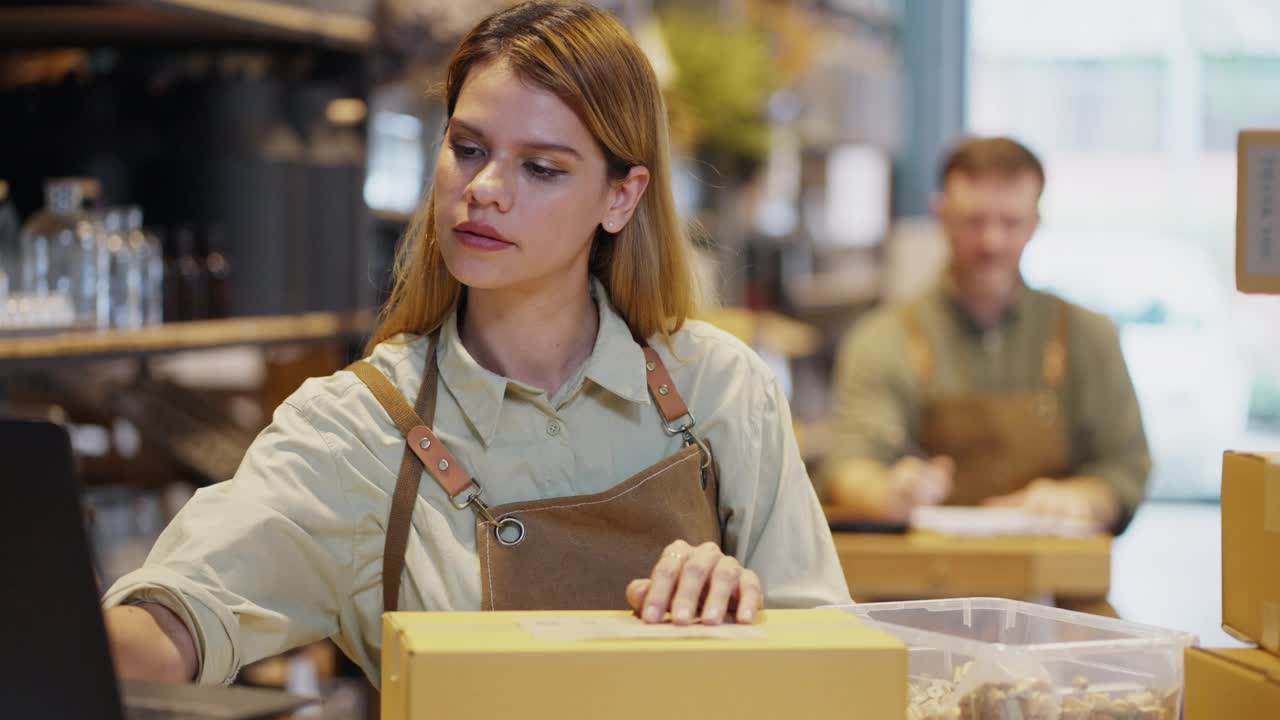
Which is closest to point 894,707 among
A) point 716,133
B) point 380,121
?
point 380,121

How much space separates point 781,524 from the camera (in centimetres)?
190

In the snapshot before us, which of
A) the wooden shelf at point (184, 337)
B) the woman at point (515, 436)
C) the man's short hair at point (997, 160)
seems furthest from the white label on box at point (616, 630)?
the man's short hair at point (997, 160)

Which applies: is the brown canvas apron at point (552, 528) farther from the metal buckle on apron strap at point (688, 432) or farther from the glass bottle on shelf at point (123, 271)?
the glass bottle on shelf at point (123, 271)

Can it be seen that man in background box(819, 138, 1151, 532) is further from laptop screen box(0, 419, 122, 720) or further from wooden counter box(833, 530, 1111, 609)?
laptop screen box(0, 419, 122, 720)

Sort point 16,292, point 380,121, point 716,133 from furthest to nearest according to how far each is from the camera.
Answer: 1. point 716,133
2. point 380,121
3. point 16,292

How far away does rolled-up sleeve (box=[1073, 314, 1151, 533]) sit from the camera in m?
3.52

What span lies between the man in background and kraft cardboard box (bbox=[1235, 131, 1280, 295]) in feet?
6.60

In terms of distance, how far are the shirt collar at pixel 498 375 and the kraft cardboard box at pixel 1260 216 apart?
732mm

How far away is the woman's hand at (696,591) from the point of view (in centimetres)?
139

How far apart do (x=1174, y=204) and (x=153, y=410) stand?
7036 millimetres

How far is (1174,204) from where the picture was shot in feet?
28.5

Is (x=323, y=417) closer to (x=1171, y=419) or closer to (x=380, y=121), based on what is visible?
(x=380, y=121)

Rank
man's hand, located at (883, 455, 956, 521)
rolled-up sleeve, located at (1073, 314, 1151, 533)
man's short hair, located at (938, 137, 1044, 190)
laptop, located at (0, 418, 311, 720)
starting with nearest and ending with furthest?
1. laptop, located at (0, 418, 311, 720)
2. man's hand, located at (883, 455, 956, 521)
3. rolled-up sleeve, located at (1073, 314, 1151, 533)
4. man's short hair, located at (938, 137, 1044, 190)

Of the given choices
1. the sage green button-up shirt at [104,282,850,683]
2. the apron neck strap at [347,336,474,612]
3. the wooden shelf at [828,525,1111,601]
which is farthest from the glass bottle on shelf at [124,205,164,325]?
the wooden shelf at [828,525,1111,601]
